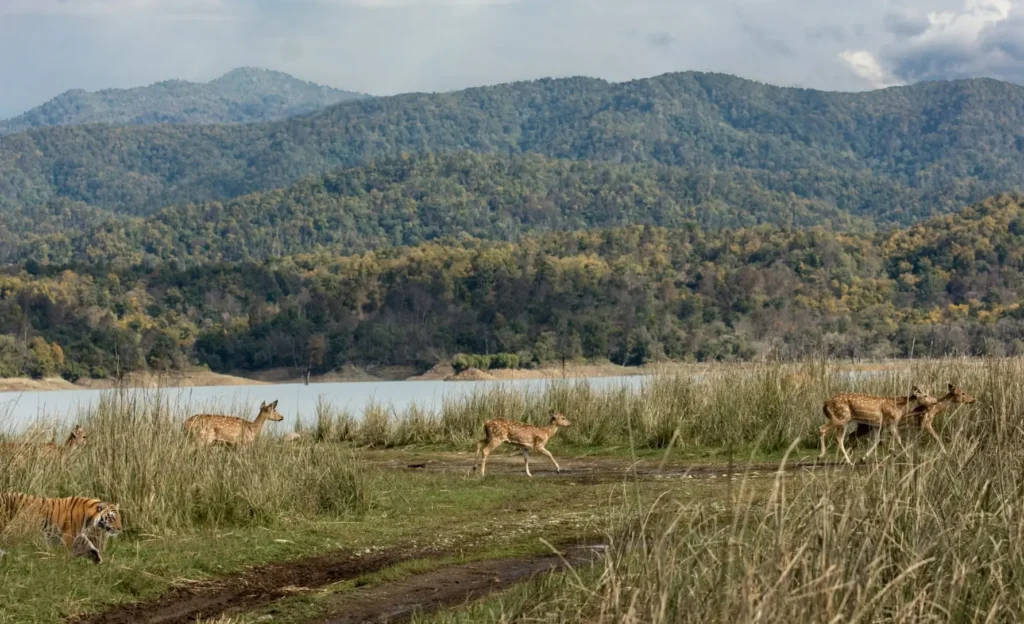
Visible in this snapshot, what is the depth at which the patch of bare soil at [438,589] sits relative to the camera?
7.03 meters

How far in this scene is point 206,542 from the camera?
8.99 m

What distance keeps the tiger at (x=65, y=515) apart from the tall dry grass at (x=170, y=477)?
0.70m

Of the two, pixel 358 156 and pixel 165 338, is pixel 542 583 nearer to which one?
pixel 165 338

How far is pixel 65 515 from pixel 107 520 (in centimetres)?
27

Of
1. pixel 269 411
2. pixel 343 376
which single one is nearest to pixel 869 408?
pixel 269 411

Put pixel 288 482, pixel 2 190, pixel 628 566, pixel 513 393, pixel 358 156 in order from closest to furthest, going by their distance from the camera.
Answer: pixel 628 566 < pixel 288 482 < pixel 513 393 < pixel 2 190 < pixel 358 156

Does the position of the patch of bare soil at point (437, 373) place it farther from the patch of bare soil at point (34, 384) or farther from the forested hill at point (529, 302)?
the patch of bare soil at point (34, 384)

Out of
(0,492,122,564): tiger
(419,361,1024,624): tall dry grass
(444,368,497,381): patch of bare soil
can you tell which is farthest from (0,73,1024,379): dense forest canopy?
(419,361,1024,624): tall dry grass

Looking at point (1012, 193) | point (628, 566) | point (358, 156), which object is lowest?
point (628, 566)

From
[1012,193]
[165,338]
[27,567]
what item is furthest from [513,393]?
[1012,193]

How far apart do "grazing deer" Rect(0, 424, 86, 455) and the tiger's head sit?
174 centimetres

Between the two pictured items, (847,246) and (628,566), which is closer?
(628,566)

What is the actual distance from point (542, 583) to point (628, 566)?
6.02ft

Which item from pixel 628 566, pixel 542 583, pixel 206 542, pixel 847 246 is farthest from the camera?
pixel 847 246
